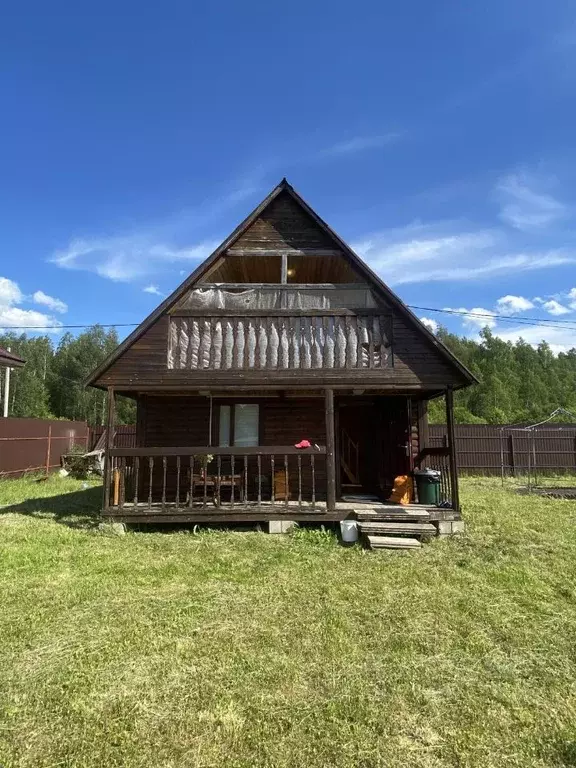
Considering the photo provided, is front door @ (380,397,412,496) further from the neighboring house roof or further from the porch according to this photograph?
the neighboring house roof

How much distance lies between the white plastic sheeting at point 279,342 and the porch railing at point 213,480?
170 centimetres

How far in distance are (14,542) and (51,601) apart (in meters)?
3.05

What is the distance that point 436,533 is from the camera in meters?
8.14

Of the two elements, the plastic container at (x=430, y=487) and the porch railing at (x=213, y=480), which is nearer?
the porch railing at (x=213, y=480)

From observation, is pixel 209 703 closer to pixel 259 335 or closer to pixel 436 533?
pixel 436 533

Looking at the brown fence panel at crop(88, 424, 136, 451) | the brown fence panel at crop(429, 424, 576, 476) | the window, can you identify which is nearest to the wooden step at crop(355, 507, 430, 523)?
the window

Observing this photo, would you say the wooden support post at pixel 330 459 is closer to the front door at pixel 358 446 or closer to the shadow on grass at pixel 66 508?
the front door at pixel 358 446

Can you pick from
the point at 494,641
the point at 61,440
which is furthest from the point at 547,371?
Result: the point at 494,641

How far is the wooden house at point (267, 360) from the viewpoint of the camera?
841 cm

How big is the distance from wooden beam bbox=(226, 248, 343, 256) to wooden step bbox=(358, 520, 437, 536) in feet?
18.0

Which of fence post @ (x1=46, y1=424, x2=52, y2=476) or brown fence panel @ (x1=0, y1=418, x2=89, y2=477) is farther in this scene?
fence post @ (x1=46, y1=424, x2=52, y2=476)

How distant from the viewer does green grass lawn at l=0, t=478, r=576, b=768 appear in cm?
282

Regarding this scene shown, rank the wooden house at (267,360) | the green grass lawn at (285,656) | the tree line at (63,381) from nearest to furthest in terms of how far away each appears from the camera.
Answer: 1. the green grass lawn at (285,656)
2. the wooden house at (267,360)
3. the tree line at (63,381)

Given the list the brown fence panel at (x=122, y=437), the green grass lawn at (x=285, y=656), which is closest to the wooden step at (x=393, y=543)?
the green grass lawn at (x=285, y=656)
